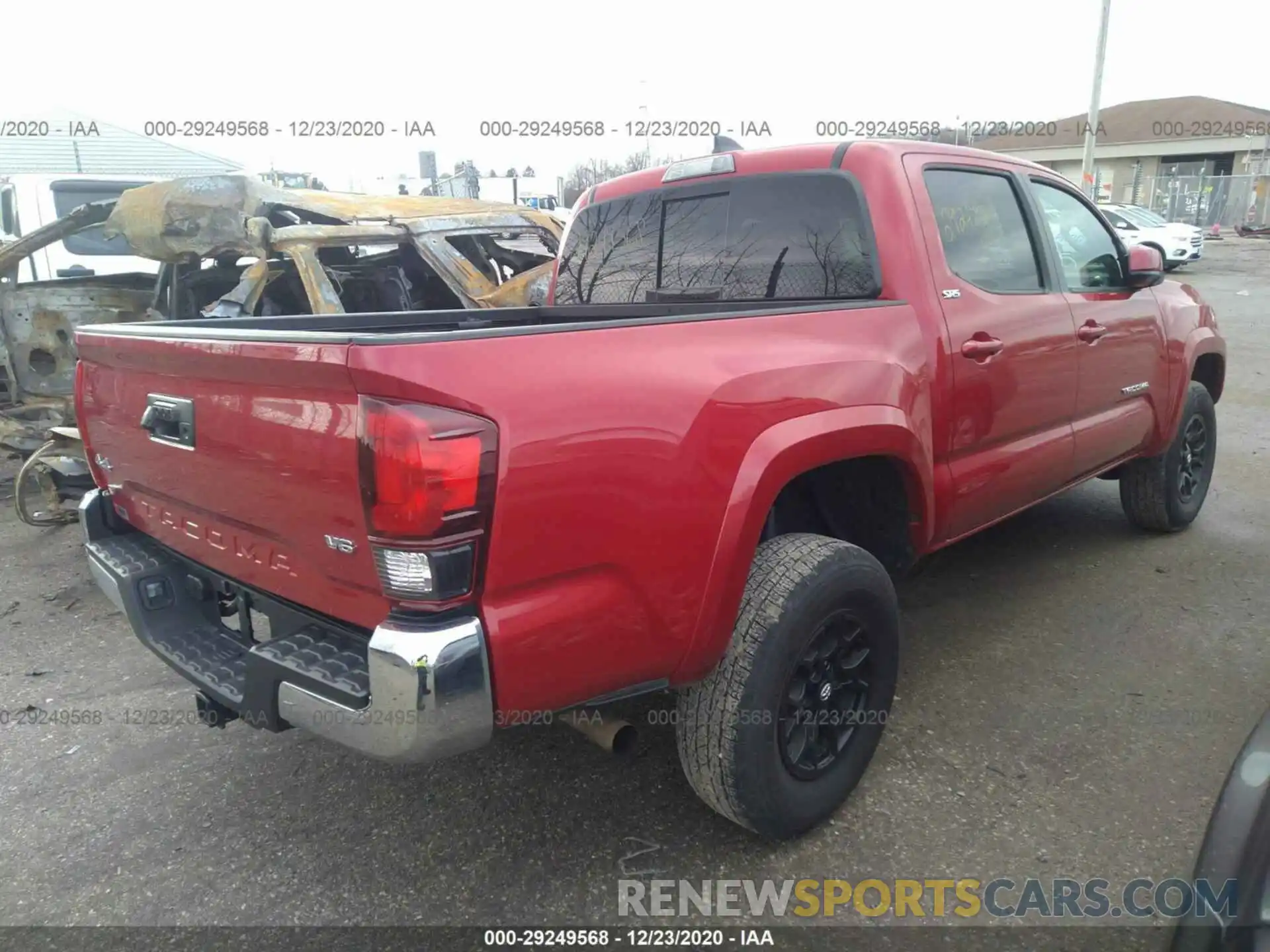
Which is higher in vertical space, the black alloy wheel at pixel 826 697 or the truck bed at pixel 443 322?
the truck bed at pixel 443 322

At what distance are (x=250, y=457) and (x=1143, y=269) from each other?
3701 millimetres

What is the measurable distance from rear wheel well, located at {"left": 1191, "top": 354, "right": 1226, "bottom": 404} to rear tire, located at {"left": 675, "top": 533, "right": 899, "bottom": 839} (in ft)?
11.1

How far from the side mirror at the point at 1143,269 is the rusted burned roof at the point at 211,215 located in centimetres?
403

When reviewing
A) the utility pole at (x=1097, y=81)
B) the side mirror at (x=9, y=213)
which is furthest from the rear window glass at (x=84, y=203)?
the utility pole at (x=1097, y=81)

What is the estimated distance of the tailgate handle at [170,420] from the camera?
213cm

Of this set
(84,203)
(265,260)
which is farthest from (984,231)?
(84,203)

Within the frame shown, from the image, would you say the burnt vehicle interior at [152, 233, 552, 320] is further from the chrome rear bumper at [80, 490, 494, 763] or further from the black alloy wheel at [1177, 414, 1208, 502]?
the black alloy wheel at [1177, 414, 1208, 502]

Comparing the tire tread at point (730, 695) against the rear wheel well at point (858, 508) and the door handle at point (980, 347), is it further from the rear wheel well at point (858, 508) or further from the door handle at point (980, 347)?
the door handle at point (980, 347)

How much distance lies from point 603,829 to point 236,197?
4.71 metres

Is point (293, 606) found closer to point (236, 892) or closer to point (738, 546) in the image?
point (236, 892)

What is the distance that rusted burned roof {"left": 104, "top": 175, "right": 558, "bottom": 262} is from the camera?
210 inches

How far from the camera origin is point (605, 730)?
2174mm

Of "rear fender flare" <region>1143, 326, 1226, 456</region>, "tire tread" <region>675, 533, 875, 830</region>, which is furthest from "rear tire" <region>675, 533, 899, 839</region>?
"rear fender flare" <region>1143, 326, 1226, 456</region>

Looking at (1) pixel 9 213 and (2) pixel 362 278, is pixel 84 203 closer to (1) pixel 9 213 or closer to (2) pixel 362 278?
(1) pixel 9 213
